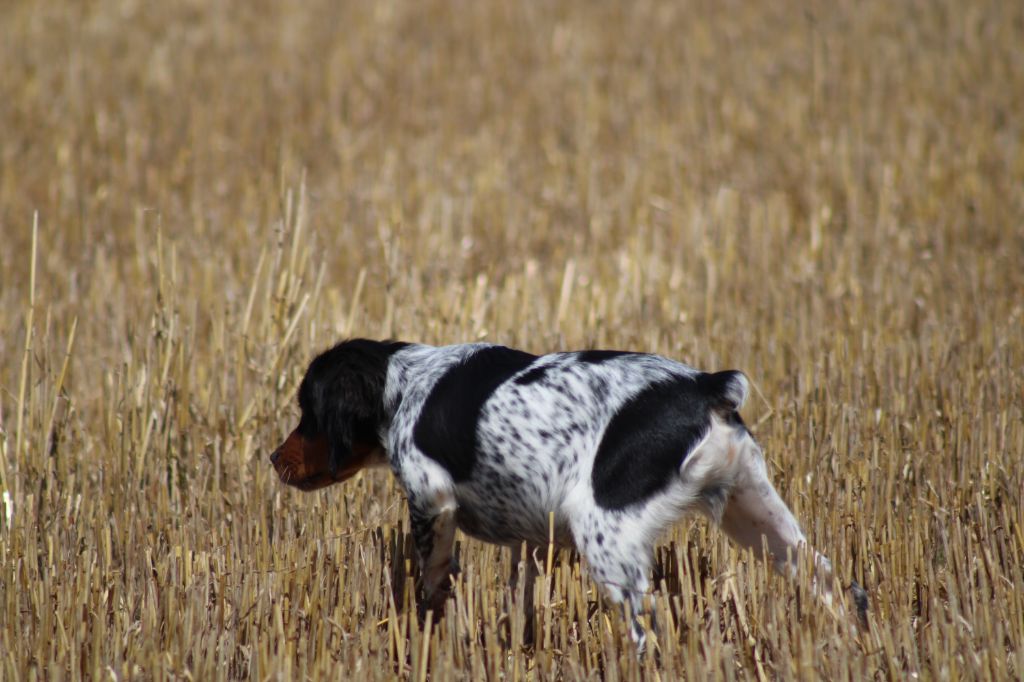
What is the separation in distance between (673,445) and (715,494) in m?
0.22

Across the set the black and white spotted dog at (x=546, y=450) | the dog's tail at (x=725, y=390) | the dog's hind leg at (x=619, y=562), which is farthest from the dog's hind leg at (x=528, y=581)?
the dog's tail at (x=725, y=390)

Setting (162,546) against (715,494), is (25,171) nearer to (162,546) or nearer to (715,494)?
(162,546)

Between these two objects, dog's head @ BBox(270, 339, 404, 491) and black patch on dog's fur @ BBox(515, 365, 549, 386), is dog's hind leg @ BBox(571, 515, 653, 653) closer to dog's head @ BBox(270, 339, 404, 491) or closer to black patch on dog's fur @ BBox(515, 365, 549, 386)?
black patch on dog's fur @ BBox(515, 365, 549, 386)

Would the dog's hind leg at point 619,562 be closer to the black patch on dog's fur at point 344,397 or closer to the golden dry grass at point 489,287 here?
the golden dry grass at point 489,287

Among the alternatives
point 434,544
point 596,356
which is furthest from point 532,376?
point 434,544

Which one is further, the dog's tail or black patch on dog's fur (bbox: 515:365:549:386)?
black patch on dog's fur (bbox: 515:365:549:386)

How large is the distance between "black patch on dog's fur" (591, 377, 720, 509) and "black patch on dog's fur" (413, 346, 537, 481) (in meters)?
0.43

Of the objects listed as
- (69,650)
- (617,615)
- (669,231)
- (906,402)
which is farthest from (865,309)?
(69,650)

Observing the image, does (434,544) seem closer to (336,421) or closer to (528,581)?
(528,581)

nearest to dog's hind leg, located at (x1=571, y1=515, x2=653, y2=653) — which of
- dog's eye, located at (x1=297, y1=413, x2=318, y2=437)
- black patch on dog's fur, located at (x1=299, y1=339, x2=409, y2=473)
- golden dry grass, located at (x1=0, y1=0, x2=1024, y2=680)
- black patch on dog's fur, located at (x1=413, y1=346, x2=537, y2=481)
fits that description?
golden dry grass, located at (x1=0, y1=0, x2=1024, y2=680)

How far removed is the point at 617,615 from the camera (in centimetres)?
336

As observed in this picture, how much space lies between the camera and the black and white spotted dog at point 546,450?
336 centimetres

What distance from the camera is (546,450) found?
3551mm

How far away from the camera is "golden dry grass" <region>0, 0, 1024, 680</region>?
11.4ft
